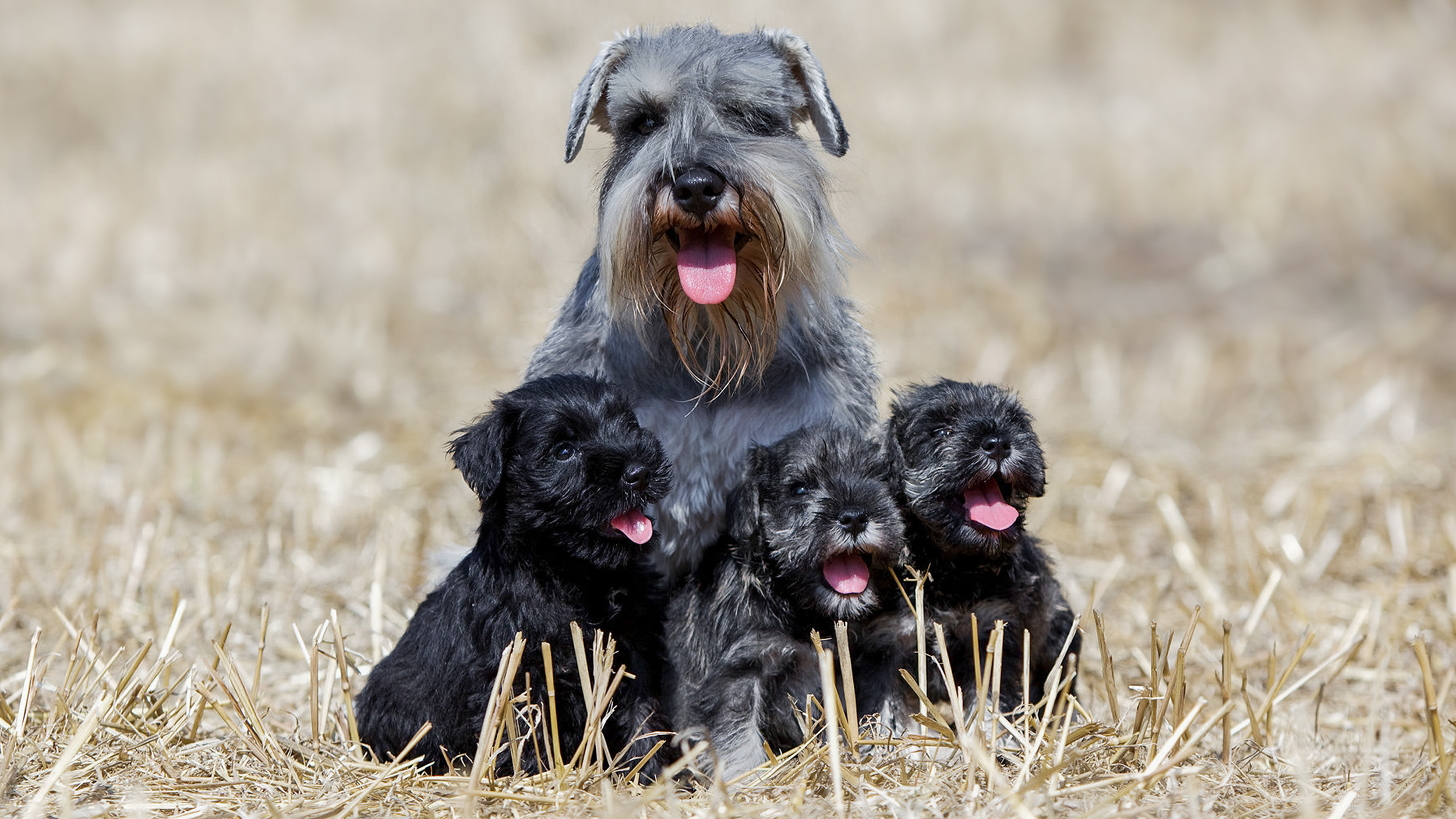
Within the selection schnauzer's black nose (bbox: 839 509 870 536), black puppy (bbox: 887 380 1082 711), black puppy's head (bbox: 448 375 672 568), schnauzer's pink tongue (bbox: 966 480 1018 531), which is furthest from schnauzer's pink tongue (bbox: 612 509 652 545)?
schnauzer's pink tongue (bbox: 966 480 1018 531)

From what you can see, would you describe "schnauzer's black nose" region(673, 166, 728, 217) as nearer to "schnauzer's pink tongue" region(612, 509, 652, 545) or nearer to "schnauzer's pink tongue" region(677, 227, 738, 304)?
"schnauzer's pink tongue" region(677, 227, 738, 304)

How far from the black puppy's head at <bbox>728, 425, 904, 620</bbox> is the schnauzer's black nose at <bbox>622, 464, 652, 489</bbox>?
0.49 meters

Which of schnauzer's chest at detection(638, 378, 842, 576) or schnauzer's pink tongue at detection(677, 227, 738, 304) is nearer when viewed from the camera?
schnauzer's pink tongue at detection(677, 227, 738, 304)

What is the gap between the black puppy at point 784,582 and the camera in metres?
3.56

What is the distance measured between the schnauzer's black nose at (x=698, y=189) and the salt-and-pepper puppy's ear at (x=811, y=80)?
0.83 meters

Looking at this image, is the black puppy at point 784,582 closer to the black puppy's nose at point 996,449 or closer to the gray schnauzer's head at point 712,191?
the black puppy's nose at point 996,449

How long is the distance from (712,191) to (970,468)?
1.05 meters

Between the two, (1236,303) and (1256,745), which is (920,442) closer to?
(1256,745)

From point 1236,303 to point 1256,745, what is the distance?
30.3 ft

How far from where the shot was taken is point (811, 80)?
165 inches

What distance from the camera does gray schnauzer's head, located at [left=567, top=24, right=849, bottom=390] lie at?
11.7ft

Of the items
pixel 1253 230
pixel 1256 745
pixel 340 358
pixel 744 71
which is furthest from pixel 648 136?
pixel 1253 230

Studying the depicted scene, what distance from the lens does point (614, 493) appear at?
11.0 ft

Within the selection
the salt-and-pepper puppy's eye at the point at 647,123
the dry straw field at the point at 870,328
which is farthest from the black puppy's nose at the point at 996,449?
the salt-and-pepper puppy's eye at the point at 647,123
